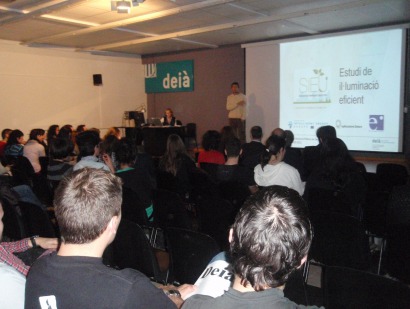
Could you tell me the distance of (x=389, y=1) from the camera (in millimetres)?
6145

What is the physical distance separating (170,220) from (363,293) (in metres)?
2.07

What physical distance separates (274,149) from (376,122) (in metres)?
5.19

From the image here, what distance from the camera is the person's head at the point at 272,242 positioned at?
1.03 meters

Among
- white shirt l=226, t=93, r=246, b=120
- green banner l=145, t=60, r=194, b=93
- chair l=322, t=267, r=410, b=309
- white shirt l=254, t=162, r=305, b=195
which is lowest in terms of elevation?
chair l=322, t=267, r=410, b=309

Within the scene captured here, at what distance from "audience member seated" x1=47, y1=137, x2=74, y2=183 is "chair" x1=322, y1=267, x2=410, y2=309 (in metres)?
3.33

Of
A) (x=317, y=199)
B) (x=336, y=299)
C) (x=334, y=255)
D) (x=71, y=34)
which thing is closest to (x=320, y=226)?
(x=334, y=255)

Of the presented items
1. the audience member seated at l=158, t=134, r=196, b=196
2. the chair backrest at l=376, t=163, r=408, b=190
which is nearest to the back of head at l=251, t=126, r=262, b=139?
the audience member seated at l=158, t=134, r=196, b=196

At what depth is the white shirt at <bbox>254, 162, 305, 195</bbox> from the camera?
3447mm

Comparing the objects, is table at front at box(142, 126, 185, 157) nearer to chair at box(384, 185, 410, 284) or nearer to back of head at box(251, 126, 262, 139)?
back of head at box(251, 126, 262, 139)

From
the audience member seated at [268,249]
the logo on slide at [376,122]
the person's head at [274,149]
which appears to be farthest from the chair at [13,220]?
the logo on slide at [376,122]

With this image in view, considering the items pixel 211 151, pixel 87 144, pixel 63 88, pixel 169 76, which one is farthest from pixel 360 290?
pixel 169 76

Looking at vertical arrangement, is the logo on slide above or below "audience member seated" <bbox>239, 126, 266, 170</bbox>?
above

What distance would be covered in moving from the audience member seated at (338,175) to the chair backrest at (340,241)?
0.81 m

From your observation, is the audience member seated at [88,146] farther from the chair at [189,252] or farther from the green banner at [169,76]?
the green banner at [169,76]
